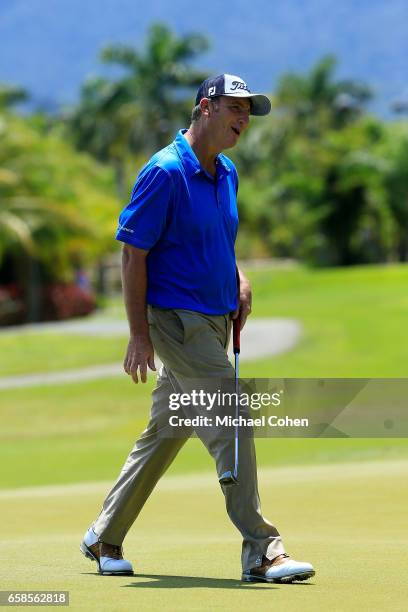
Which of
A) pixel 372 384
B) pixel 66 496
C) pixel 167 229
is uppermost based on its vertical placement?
pixel 167 229

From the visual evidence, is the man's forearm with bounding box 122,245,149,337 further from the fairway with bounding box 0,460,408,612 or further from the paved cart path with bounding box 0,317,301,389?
the paved cart path with bounding box 0,317,301,389

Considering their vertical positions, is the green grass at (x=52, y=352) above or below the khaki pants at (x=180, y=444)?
above

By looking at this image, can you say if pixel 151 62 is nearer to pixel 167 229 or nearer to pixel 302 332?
pixel 302 332

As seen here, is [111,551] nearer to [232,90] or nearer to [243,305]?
[243,305]

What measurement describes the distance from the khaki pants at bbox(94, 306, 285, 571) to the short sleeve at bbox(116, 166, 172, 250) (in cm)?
31

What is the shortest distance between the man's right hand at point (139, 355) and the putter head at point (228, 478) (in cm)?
50

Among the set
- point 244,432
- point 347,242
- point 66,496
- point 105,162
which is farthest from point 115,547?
point 105,162

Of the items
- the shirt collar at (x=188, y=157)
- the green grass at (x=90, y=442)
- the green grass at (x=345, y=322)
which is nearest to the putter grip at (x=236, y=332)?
the shirt collar at (x=188, y=157)

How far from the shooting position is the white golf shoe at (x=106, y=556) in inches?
226

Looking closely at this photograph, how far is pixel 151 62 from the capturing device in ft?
252

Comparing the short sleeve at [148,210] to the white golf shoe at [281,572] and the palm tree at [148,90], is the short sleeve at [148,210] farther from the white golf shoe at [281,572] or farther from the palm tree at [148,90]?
the palm tree at [148,90]

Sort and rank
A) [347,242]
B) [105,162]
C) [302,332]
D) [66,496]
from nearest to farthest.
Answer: [66,496] < [302,332] < [347,242] < [105,162]

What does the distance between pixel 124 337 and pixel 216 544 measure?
92.6 feet

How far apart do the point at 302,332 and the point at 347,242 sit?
3224 cm
